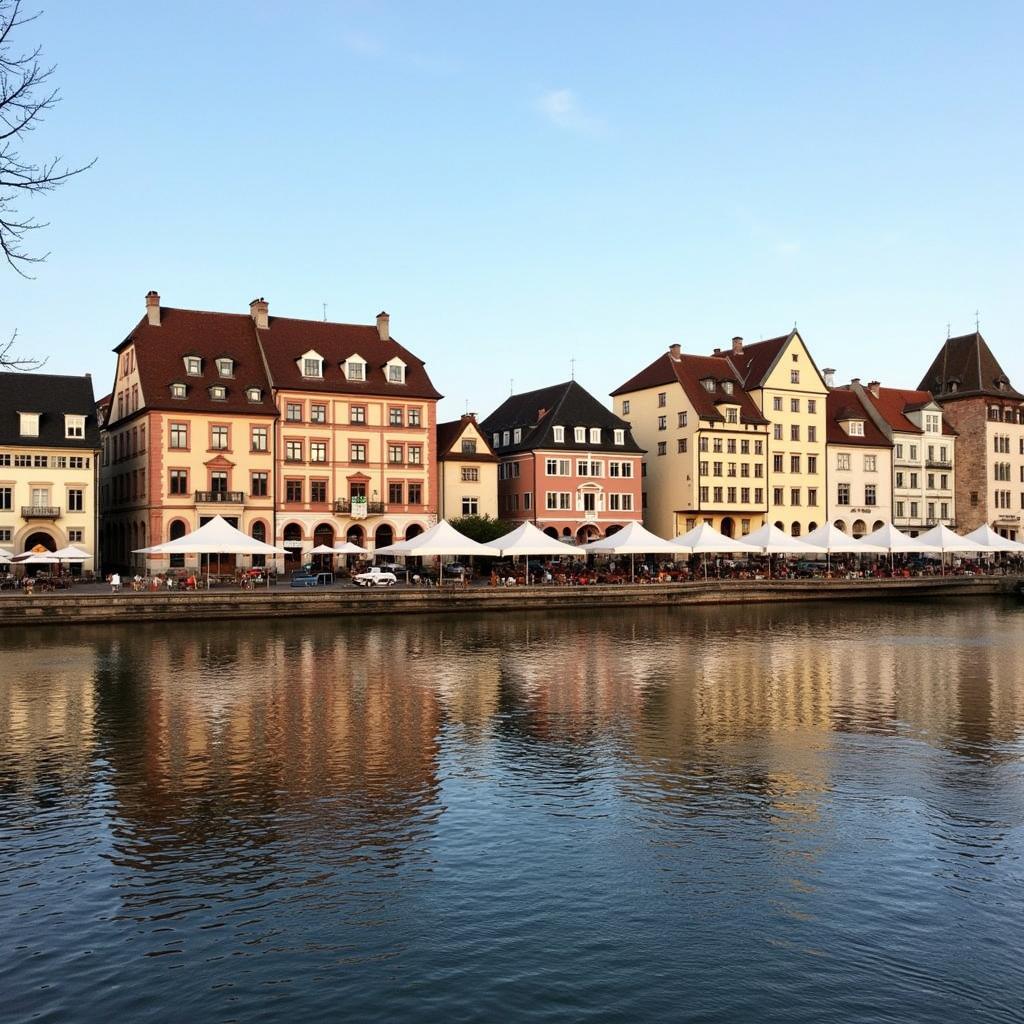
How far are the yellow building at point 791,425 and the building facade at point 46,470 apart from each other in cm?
5423

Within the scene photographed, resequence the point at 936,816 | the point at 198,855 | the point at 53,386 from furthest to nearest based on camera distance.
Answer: the point at 53,386
the point at 936,816
the point at 198,855

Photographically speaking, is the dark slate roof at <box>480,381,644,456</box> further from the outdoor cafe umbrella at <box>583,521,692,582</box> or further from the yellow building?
the outdoor cafe umbrella at <box>583,521,692,582</box>

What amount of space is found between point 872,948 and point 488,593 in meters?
48.9

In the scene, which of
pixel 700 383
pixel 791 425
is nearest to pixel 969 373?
pixel 791 425

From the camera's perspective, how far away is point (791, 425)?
9481cm

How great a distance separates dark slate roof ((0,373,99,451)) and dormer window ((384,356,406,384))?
2022 cm

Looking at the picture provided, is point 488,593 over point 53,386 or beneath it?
beneath

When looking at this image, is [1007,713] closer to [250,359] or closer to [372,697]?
[372,697]

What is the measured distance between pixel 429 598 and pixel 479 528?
51.3 feet

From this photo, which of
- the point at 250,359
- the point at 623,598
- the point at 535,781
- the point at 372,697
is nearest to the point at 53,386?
the point at 250,359

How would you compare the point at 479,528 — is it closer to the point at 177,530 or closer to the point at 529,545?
the point at 529,545

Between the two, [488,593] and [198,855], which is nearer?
[198,855]

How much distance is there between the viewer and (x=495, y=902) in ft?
46.0

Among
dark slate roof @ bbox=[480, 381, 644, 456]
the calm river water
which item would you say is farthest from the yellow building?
the calm river water
